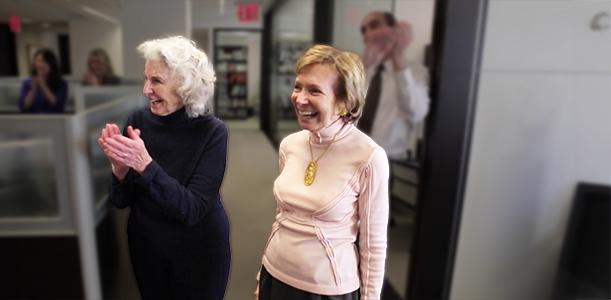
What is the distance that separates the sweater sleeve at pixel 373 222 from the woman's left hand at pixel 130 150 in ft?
0.88

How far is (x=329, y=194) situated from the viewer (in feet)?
1.58

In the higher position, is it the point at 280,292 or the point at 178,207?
the point at 178,207

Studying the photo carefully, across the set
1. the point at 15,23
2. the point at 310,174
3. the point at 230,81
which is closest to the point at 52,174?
the point at 15,23

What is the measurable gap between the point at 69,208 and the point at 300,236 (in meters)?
1.07

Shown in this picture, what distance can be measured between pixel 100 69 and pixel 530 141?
132 centimetres

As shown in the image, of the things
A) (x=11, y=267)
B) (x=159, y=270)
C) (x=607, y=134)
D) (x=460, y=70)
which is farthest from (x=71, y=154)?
(x=607, y=134)

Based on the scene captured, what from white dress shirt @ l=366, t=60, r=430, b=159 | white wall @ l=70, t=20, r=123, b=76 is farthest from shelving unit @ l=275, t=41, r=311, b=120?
white wall @ l=70, t=20, r=123, b=76

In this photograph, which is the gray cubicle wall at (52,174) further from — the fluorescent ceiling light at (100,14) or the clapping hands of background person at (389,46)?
the clapping hands of background person at (389,46)

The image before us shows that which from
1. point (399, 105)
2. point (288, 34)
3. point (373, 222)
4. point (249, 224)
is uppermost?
point (288, 34)

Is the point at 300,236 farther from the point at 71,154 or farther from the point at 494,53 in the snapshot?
the point at 494,53

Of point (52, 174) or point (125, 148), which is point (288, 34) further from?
point (125, 148)

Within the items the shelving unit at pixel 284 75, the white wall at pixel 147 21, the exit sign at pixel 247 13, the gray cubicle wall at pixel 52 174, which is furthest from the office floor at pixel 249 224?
the shelving unit at pixel 284 75

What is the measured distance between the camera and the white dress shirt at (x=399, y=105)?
1.25 m

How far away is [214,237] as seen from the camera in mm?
537
